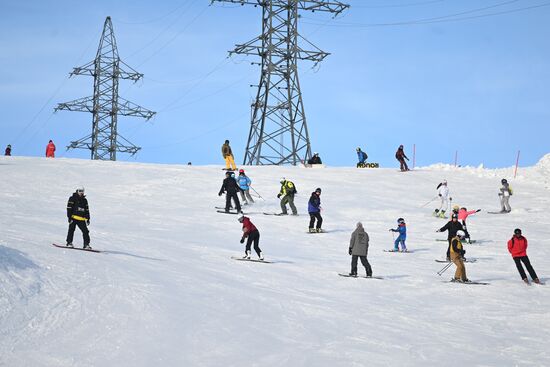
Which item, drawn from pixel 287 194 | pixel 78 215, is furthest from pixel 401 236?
pixel 78 215

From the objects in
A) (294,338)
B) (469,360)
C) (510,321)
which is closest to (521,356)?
(469,360)

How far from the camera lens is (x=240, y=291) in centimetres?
1480

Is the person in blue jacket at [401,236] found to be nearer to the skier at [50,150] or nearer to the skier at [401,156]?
the skier at [401,156]

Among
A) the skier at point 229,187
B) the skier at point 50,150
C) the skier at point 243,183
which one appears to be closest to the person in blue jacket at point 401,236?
the skier at point 229,187

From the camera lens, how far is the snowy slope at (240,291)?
417 inches

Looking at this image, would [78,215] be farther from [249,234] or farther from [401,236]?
[401,236]

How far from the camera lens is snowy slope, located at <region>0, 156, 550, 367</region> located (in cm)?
1059

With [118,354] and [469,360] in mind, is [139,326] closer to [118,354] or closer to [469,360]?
[118,354]

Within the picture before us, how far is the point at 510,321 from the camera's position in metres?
14.7

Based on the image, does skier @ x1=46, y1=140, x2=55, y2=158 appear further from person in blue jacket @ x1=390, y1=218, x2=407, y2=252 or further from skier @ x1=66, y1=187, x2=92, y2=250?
skier @ x1=66, y1=187, x2=92, y2=250

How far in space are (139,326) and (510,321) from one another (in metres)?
7.62

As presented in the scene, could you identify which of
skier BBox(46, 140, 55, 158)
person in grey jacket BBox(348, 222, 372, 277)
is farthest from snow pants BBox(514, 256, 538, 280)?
skier BBox(46, 140, 55, 158)

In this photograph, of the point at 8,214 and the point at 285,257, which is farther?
the point at 8,214

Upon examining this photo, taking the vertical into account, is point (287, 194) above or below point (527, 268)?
above
